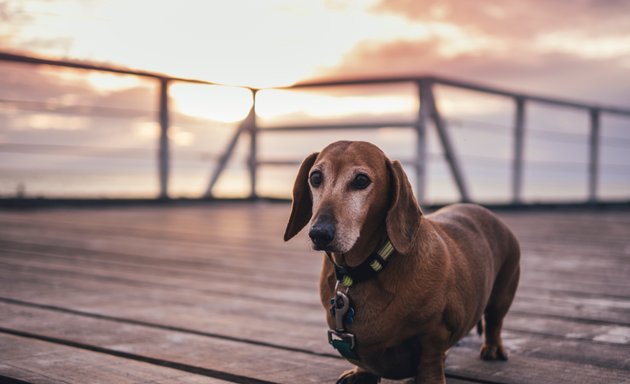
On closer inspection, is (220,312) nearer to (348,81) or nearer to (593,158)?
(348,81)

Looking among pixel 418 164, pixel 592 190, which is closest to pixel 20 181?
pixel 418 164

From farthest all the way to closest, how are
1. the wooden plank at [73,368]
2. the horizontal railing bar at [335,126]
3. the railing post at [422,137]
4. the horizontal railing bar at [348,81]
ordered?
the horizontal railing bar at [335,126] → the railing post at [422,137] → the horizontal railing bar at [348,81] → the wooden plank at [73,368]

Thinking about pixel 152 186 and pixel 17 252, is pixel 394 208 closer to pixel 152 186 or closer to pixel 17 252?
pixel 17 252

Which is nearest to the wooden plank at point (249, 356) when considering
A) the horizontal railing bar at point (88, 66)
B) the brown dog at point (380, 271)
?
the brown dog at point (380, 271)

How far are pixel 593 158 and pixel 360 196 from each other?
729cm

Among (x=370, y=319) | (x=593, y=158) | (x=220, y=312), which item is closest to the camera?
(x=370, y=319)

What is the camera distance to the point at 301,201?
1.63m

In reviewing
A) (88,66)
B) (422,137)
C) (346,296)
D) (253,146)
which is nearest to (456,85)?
(422,137)

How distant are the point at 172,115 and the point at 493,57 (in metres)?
7.57

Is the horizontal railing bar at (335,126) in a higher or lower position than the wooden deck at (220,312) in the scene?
higher

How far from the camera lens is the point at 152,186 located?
6.68 m

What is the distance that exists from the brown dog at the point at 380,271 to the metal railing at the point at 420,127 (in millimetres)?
4217

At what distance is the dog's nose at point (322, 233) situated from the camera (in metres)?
1.33

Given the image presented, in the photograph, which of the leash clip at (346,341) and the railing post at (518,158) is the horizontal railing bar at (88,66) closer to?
the railing post at (518,158)
